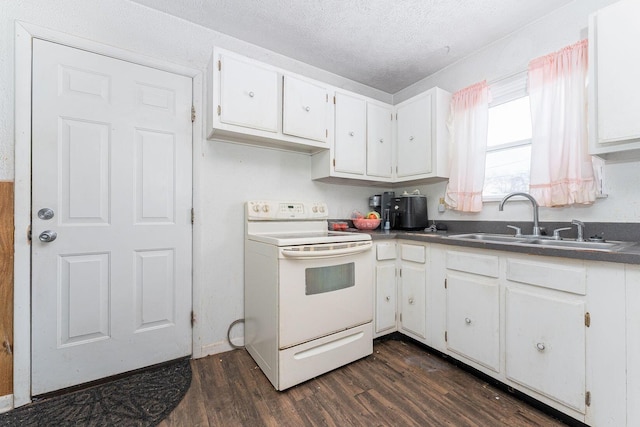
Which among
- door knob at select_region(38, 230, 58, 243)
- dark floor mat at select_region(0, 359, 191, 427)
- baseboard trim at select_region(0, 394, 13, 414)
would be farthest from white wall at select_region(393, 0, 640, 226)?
baseboard trim at select_region(0, 394, 13, 414)

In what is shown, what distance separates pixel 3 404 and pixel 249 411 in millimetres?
1339

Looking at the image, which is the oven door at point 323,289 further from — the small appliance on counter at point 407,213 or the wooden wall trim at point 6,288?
the wooden wall trim at point 6,288

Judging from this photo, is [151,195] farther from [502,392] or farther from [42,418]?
[502,392]

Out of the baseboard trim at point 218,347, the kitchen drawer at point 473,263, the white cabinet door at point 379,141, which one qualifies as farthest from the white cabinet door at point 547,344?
the baseboard trim at point 218,347

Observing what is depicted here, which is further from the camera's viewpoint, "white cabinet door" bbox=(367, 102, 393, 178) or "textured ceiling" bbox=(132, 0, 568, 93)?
"white cabinet door" bbox=(367, 102, 393, 178)

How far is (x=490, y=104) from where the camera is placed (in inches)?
87.4

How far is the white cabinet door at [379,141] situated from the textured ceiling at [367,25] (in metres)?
0.44

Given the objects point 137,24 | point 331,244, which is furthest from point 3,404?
point 137,24

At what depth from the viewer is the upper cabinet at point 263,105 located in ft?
5.80

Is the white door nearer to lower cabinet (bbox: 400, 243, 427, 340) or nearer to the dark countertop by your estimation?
lower cabinet (bbox: 400, 243, 427, 340)

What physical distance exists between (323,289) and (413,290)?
813 mm

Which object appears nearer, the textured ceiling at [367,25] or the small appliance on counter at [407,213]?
the textured ceiling at [367,25]

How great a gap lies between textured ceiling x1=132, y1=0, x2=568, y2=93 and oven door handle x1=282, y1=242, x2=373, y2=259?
167 cm

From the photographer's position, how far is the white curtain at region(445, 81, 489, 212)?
7.16 ft
